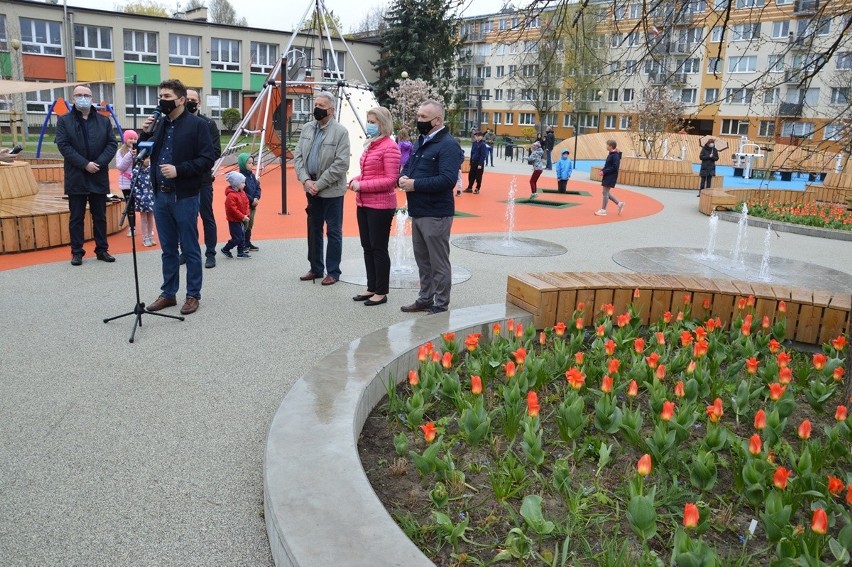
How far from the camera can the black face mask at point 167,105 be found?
6.21m

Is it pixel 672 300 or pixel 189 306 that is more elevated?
pixel 672 300

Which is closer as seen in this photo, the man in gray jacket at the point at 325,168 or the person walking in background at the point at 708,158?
the man in gray jacket at the point at 325,168

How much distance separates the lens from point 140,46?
4862 cm

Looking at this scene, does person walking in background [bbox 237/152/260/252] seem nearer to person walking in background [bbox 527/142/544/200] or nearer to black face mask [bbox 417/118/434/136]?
black face mask [bbox 417/118/434/136]

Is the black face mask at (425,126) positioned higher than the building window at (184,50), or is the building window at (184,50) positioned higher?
the building window at (184,50)

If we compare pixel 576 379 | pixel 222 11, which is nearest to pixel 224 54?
pixel 222 11

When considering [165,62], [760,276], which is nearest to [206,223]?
[760,276]

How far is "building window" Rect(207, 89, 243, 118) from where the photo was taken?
53156 mm

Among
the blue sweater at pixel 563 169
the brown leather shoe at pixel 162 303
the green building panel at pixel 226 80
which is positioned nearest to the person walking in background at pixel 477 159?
the blue sweater at pixel 563 169

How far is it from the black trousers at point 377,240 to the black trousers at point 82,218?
3.56m

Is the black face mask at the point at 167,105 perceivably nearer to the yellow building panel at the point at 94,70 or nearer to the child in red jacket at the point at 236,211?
the child in red jacket at the point at 236,211

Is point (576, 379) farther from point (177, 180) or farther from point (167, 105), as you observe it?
point (167, 105)

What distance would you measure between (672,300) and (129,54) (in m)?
49.7

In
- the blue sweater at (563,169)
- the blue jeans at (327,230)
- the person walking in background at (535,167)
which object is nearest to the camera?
the blue jeans at (327,230)
